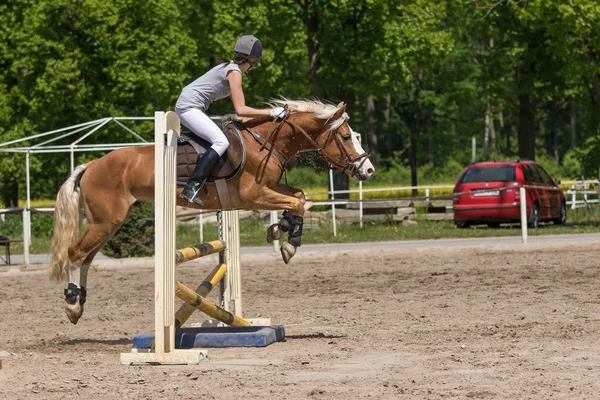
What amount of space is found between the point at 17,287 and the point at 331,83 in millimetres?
20444

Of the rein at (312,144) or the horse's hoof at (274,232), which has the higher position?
the rein at (312,144)

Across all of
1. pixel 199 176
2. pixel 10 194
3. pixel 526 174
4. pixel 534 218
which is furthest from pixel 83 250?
pixel 10 194

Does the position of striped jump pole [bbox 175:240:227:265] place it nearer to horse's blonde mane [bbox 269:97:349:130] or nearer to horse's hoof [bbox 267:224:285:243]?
horse's hoof [bbox 267:224:285:243]

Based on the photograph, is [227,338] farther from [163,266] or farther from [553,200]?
[553,200]

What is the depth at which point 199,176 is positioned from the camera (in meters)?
8.95

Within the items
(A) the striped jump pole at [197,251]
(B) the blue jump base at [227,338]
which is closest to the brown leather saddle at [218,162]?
(A) the striped jump pole at [197,251]

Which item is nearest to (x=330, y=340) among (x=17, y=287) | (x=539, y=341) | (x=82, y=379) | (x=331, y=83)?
(x=539, y=341)

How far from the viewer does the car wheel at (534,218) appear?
2546 cm

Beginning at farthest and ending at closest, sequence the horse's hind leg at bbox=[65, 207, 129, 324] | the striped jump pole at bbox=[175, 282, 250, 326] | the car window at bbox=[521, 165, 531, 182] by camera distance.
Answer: the car window at bbox=[521, 165, 531, 182] → the horse's hind leg at bbox=[65, 207, 129, 324] → the striped jump pole at bbox=[175, 282, 250, 326]

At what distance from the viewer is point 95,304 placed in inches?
524

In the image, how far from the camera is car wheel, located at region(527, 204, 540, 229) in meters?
25.5

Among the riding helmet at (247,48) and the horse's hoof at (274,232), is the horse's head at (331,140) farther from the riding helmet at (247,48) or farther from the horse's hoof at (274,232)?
the horse's hoof at (274,232)

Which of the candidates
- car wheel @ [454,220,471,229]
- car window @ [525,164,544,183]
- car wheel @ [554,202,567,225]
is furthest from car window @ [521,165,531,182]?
car wheel @ [454,220,471,229]

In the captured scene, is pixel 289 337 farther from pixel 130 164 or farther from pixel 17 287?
pixel 17 287
